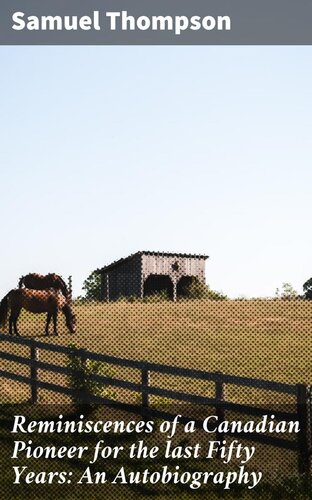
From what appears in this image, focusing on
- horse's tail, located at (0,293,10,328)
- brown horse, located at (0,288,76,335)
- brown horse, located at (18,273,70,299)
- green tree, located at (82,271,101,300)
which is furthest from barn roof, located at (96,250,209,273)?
green tree, located at (82,271,101,300)

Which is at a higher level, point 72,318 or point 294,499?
point 72,318

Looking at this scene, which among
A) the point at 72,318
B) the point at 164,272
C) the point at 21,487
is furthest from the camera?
the point at 164,272

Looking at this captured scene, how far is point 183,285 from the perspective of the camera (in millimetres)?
56469

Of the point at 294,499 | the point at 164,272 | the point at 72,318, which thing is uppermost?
the point at 164,272

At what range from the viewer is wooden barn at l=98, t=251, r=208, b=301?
5072 cm

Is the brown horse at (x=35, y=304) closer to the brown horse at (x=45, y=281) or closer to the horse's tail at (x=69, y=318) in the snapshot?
the horse's tail at (x=69, y=318)

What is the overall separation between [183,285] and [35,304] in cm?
2563

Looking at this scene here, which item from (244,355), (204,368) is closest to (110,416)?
(204,368)

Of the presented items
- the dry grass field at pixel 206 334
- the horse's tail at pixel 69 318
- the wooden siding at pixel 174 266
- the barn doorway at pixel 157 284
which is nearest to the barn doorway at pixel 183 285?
the barn doorway at pixel 157 284

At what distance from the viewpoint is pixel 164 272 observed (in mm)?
51562

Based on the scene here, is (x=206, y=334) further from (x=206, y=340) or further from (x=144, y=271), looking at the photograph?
(x=144, y=271)

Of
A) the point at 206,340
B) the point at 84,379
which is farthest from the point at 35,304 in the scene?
the point at 84,379

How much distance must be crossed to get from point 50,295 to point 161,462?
20880mm

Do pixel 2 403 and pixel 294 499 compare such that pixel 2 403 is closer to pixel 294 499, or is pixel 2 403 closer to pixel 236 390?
pixel 236 390
